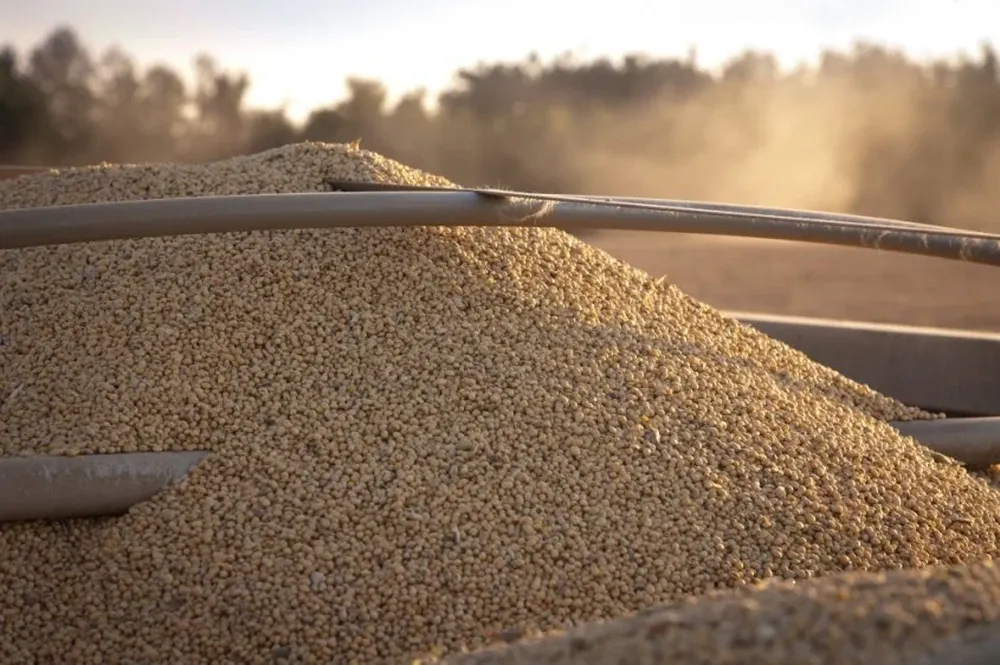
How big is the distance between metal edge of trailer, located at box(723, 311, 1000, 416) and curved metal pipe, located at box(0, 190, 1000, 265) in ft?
1.89

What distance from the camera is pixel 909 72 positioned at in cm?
1381

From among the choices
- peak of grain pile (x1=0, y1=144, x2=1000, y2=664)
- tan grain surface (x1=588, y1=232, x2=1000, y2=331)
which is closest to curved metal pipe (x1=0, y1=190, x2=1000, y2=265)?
peak of grain pile (x1=0, y1=144, x2=1000, y2=664)

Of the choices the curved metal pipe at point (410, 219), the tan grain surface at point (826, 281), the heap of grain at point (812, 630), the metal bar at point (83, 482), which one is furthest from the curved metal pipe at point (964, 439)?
the tan grain surface at point (826, 281)

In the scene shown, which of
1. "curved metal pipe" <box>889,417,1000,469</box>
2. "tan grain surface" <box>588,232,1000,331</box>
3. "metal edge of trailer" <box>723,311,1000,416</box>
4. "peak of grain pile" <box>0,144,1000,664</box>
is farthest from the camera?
"tan grain surface" <box>588,232,1000,331</box>

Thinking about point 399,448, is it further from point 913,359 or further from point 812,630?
point 913,359

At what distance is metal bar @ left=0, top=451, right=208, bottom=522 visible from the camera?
200 centimetres

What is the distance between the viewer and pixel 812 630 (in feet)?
4.14

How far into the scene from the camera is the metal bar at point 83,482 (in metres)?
2.00

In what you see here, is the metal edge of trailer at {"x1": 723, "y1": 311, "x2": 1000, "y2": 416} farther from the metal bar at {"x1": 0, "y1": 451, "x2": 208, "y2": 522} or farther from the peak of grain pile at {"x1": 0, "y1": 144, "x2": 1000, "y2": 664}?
the metal bar at {"x1": 0, "y1": 451, "x2": 208, "y2": 522}

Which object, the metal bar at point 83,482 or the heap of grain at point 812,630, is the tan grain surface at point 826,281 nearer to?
the metal bar at point 83,482

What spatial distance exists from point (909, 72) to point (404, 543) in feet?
45.0

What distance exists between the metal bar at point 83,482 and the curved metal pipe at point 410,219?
44 cm

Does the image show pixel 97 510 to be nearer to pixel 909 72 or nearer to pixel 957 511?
pixel 957 511

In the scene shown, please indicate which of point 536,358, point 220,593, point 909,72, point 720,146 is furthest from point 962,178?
point 220,593
